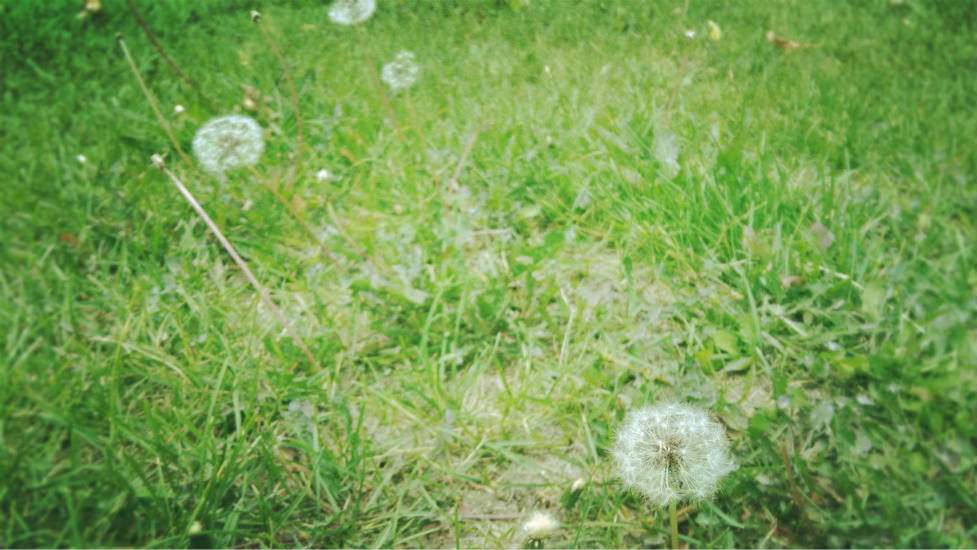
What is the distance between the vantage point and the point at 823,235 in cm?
133

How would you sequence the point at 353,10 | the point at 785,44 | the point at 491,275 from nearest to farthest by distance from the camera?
the point at 491,275
the point at 353,10
the point at 785,44

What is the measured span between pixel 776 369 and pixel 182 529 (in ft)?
4.20

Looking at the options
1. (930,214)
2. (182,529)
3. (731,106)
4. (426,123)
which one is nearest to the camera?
(182,529)

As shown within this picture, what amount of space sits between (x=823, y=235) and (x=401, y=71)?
5.19 feet

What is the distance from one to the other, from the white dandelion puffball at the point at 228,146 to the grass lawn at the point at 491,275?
11 centimetres

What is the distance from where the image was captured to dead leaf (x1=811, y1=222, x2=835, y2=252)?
1322 millimetres

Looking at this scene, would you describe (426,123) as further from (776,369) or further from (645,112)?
(776,369)

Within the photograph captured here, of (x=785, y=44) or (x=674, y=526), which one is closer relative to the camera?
(x=674, y=526)

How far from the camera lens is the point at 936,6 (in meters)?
2.00

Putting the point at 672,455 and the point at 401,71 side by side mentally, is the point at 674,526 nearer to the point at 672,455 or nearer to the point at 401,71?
the point at 672,455

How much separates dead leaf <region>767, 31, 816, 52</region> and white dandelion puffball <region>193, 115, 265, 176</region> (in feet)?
6.34

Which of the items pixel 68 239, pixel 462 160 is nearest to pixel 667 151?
pixel 462 160

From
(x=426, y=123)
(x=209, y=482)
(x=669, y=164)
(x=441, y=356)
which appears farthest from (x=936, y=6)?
(x=209, y=482)

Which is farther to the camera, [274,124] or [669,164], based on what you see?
[274,124]
